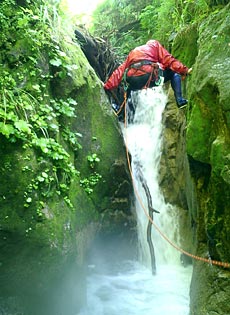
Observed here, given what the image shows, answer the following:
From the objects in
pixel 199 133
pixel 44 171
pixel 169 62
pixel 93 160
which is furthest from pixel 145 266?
pixel 169 62

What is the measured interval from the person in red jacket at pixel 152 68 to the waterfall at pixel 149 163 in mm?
963

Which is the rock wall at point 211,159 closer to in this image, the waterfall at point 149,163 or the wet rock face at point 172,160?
the waterfall at point 149,163

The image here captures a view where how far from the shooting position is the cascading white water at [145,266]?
491 cm

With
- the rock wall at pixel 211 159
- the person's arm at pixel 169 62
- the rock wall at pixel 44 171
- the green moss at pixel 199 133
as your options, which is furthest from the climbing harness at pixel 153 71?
the green moss at pixel 199 133

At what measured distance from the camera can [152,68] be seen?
18.9 feet

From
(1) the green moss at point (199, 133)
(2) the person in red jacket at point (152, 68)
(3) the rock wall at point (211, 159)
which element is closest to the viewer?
(3) the rock wall at point (211, 159)

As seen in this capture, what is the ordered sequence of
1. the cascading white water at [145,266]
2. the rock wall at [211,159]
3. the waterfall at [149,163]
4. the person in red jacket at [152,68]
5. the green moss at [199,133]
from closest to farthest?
the rock wall at [211,159] < the green moss at [199,133] < the cascading white water at [145,266] < the person in red jacket at [152,68] < the waterfall at [149,163]

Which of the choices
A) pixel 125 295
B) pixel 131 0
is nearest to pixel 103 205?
pixel 125 295

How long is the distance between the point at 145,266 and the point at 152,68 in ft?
12.6

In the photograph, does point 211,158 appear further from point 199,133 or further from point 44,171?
point 44,171

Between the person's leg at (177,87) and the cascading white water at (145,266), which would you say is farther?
the person's leg at (177,87)

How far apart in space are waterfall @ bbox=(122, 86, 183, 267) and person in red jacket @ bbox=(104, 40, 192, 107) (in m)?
0.96

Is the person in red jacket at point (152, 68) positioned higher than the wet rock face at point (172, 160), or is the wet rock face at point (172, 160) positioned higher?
the person in red jacket at point (152, 68)

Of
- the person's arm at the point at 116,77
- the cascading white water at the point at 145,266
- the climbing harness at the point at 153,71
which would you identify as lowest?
the cascading white water at the point at 145,266
